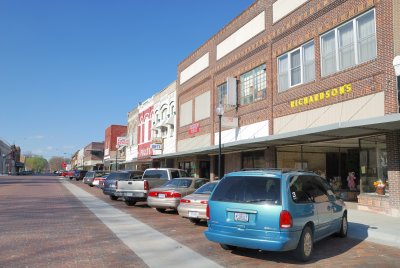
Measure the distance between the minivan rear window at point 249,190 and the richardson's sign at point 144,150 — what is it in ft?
108

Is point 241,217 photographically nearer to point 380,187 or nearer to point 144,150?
point 380,187

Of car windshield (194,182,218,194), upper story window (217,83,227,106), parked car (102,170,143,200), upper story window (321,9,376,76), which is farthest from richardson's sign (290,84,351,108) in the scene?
parked car (102,170,143,200)

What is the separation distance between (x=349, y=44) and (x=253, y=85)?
24.7 feet

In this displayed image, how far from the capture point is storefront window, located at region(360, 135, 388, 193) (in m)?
14.6

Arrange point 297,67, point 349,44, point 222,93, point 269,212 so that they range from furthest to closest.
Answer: point 222,93, point 297,67, point 349,44, point 269,212

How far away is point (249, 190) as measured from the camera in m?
7.92

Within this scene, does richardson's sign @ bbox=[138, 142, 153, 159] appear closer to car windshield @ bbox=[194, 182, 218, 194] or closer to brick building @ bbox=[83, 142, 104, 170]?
car windshield @ bbox=[194, 182, 218, 194]

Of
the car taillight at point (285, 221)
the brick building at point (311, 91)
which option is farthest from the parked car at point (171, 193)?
the car taillight at point (285, 221)

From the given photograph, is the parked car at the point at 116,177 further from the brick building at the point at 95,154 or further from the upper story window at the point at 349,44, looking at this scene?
the brick building at the point at 95,154

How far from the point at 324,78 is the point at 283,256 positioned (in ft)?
35.1

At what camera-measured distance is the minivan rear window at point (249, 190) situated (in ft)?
24.9

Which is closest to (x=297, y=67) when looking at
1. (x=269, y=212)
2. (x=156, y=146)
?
(x=269, y=212)

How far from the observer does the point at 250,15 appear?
23500mm

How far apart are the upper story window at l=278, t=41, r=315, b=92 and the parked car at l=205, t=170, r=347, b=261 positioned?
10.4m
